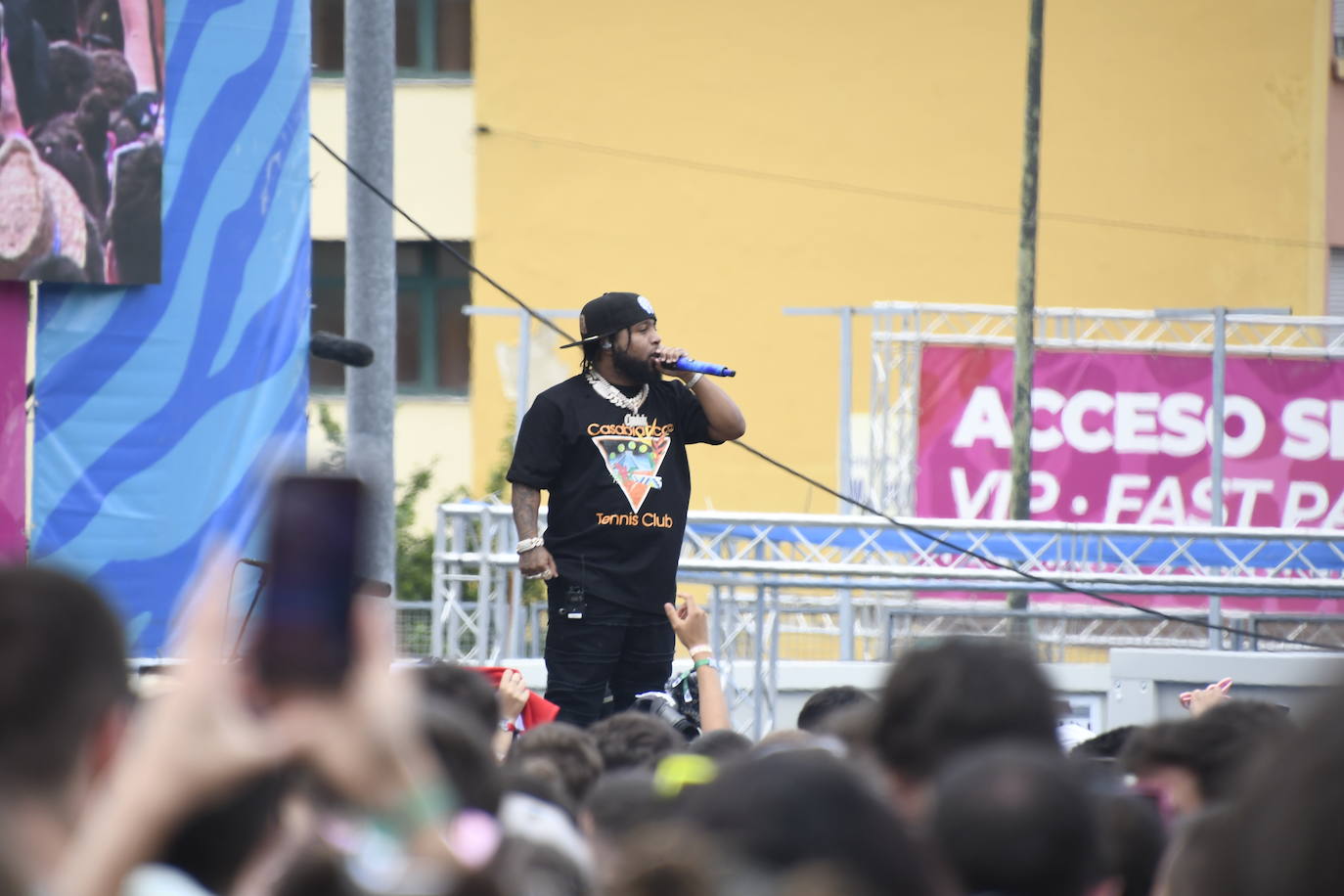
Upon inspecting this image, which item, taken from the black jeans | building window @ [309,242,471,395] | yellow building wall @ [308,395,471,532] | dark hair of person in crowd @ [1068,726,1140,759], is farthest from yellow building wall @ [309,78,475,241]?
dark hair of person in crowd @ [1068,726,1140,759]

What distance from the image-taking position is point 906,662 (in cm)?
290

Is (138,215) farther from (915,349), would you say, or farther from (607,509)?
(915,349)

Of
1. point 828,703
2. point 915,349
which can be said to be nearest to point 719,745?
point 828,703

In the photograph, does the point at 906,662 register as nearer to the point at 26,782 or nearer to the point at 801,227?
the point at 26,782

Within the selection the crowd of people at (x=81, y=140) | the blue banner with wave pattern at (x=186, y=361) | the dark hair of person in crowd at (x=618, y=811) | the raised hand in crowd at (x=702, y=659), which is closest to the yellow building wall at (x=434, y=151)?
the blue banner with wave pattern at (x=186, y=361)

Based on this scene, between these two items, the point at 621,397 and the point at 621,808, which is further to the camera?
the point at 621,397

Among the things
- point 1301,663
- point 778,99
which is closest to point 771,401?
point 778,99

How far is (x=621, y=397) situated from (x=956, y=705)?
378 centimetres

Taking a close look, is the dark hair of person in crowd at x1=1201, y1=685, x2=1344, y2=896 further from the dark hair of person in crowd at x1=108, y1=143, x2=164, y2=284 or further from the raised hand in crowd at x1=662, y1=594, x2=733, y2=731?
the dark hair of person in crowd at x1=108, y1=143, x2=164, y2=284

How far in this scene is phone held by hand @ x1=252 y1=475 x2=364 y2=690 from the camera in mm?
1757

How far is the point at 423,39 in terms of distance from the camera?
22562 mm

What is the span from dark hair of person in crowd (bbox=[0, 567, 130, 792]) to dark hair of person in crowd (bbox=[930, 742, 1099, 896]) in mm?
960

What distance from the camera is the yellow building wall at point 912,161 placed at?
73.1 feet

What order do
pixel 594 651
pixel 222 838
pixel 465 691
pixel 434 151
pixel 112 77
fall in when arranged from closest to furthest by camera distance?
pixel 222 838
pixel 465 691
pixel 594 651
pixel 112 77
pixel 434 151
